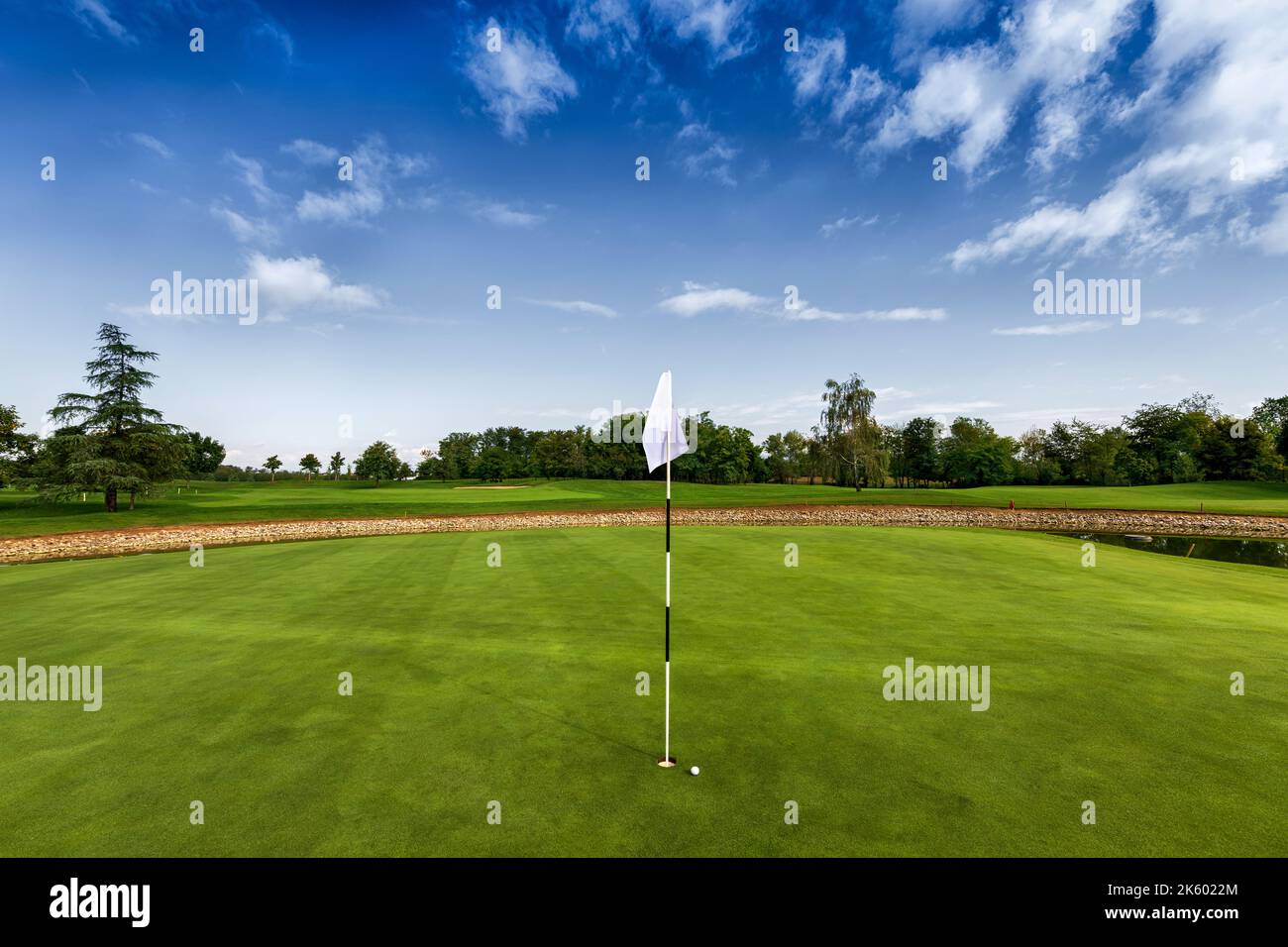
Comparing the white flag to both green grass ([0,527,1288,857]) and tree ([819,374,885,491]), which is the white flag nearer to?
green grass ([0,527,1288,857])

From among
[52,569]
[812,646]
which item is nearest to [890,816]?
[812,646]

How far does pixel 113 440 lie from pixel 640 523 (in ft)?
116

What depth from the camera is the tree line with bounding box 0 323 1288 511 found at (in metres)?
33.8

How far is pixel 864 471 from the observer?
5175 centimetres

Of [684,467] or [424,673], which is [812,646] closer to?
[424,673]

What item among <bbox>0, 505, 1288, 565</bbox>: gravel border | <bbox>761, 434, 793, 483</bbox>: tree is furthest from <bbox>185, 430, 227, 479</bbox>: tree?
<bbox>761, 434, 793, 483</bbox>: tree

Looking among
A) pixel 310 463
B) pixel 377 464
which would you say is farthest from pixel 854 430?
pixel 310 463

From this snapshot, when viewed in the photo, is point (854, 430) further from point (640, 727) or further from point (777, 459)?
point (777, 459)

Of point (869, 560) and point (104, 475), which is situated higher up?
point (104, 475)

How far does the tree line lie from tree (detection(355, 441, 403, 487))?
0.44 m

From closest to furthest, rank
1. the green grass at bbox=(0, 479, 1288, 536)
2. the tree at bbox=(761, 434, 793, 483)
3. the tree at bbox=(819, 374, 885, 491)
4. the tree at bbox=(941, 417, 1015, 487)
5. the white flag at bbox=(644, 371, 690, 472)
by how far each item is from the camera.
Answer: the white flag at bbox=(644, 371, 690, 472) < the green grass at bbox=(0, 479, 1288, 536) < the tree at bbox=(819, 374, 885, 491) < the tree at bbox=(941, 417, 1015, 487) < the tree at bbox=(761, 434, 793, 483)

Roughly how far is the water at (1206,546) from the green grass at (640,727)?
725 inches
